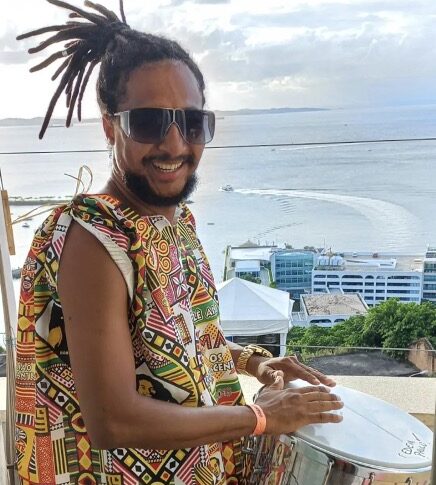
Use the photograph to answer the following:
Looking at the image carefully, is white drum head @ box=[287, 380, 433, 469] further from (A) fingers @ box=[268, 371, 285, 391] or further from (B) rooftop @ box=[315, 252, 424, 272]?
(B) rooftop @ box=[315, 252, 424, 272]

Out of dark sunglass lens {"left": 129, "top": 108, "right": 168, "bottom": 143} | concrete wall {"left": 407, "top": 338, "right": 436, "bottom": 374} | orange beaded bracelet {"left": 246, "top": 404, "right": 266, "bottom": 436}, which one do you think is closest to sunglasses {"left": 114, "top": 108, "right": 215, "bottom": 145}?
dark sunglass lens {"left": 129, "top": 108, "right": 168, "bottom": 143}

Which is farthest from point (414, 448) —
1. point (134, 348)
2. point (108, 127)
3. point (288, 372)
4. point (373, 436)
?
point (108, 127)

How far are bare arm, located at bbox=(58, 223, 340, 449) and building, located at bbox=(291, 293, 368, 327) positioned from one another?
151cm

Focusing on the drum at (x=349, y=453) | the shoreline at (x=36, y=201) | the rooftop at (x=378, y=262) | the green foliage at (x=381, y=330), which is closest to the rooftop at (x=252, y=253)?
the rooftop at (x=378, y=262)

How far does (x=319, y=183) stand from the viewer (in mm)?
2494

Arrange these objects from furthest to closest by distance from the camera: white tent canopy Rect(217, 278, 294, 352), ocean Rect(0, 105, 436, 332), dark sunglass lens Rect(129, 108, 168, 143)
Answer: white tent canopy Rect(217, 278, 294, 352), ocean Rect(0, 105, 436, 332), dark sunglass lens Rect(129, 108, 168, 143)

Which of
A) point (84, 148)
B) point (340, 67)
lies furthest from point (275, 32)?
point (84, 148)

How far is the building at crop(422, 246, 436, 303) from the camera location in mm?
2234

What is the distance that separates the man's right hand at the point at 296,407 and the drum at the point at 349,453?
0.03 metres

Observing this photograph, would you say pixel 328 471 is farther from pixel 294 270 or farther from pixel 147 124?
pixel 294 270

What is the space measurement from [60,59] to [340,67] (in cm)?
130

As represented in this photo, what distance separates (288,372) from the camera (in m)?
1.25

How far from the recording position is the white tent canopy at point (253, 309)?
233 cm

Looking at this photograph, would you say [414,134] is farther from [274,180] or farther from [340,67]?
[274,180]
